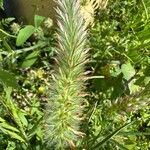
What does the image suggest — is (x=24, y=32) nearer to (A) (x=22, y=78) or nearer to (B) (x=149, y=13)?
(A) (x=22, y=78)

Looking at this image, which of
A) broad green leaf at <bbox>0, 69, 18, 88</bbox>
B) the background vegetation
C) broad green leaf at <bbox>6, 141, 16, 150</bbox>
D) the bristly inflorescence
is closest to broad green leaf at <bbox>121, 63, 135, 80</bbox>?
the background vegetation

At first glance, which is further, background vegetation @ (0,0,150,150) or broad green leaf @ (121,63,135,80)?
broad green leaf @ (121,63,135,80)

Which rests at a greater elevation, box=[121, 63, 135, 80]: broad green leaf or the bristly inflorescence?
the bristly inflorescence

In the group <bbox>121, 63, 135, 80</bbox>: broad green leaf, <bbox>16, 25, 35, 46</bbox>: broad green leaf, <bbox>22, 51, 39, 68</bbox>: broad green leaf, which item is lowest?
<bbox>121, 63, 135, 80</bbox>: broad green leaf

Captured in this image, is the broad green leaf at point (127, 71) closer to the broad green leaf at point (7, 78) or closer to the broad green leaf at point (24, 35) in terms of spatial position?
the broad green leaf at point (24, 35)

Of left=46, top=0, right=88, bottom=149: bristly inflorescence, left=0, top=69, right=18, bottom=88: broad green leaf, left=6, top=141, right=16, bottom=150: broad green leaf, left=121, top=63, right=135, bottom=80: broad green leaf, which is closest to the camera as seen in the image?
left=46, top=0, right=88, bottom=149: bristly inflorescence

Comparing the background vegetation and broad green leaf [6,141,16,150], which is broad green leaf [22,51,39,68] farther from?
broad green leaf [6,141,16,150]

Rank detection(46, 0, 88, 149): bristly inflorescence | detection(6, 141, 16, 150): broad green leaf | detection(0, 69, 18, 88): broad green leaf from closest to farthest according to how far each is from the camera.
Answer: detection(46, 0, 88, 149): bristly inflorescence → detection(0, 69, 18, 88): broad green leaf → detection(6, 141, 16, 150): broad green leaf
